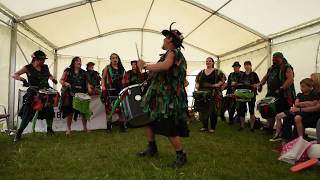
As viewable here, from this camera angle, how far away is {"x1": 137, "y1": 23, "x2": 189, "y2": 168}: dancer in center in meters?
3.89

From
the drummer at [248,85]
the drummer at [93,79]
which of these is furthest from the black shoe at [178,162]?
A: the drummer at [93,79]

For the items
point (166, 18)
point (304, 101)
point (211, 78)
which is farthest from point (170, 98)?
point (166, 18)

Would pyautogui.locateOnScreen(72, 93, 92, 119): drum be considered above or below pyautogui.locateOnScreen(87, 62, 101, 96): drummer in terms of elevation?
below

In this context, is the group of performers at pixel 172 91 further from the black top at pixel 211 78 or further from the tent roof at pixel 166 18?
the tent roof at pixel 166 18

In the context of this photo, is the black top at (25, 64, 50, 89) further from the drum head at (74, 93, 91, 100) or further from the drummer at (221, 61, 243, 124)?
the drummer at (221, 61, 243, 124)

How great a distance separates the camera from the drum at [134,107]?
13.7 feet

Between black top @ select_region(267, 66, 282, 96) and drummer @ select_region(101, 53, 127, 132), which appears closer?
black top @ select_region(267, 66, 282, 96)

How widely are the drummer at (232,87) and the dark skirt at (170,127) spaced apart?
16.7 feet

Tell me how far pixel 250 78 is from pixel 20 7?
5519 mm

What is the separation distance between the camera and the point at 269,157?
4.80 metres

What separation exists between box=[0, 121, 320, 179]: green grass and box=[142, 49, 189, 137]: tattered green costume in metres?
0.46

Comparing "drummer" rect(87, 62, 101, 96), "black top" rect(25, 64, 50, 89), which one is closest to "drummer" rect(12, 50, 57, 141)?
"black top" rect(25, 64, 50, 89)

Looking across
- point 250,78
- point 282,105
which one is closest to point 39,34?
point 250,78

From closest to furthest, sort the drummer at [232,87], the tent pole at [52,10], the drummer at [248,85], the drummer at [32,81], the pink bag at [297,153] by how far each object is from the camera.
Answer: the pink bag at [297,153] → the drummer at [32,81] → the tent pole at [52,10] → the drummer at [248,85] → the drummer at [232,87]
